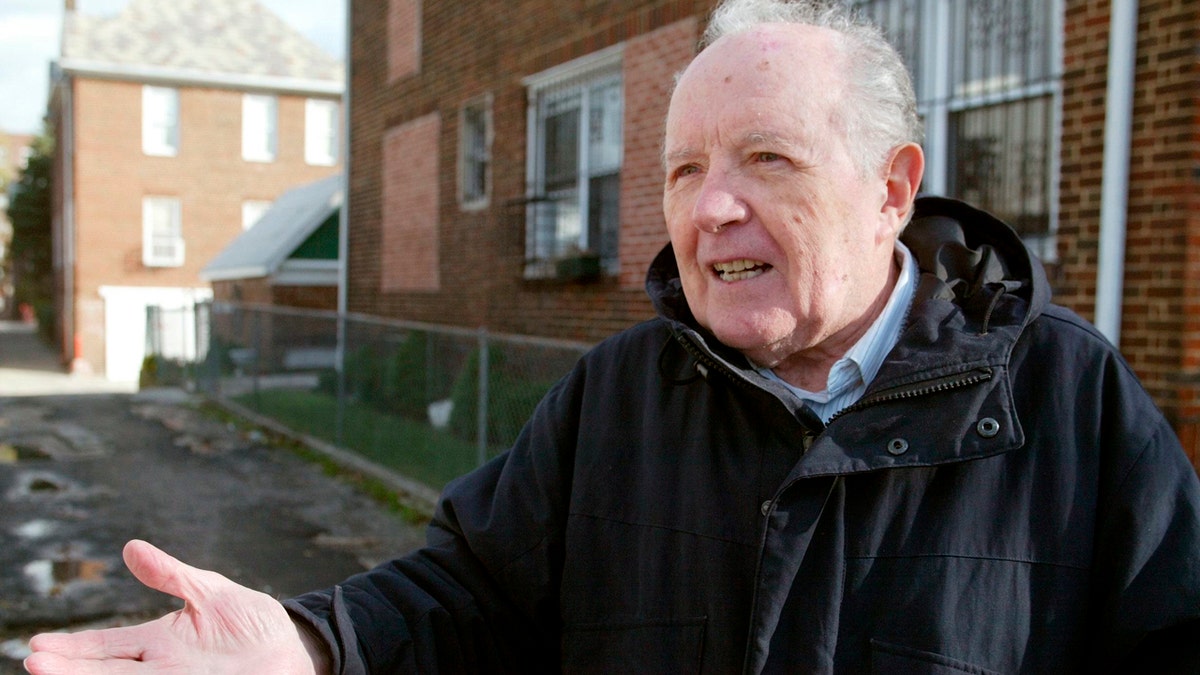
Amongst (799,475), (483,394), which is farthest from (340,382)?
(799,475)

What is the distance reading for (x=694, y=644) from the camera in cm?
168

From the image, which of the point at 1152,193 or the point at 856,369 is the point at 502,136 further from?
the point at 856,369

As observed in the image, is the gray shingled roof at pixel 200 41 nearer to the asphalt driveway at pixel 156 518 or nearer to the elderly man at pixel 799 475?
the asphalt driveway at pixel 156 518

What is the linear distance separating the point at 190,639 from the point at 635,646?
71 cm

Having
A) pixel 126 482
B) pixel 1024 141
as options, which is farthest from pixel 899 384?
pixel 126 482

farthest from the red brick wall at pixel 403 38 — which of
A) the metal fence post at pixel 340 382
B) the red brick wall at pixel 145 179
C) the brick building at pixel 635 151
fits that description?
the red brick wall at pixel 145 179

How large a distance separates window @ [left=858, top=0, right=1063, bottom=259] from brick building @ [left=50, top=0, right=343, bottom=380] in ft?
73.2

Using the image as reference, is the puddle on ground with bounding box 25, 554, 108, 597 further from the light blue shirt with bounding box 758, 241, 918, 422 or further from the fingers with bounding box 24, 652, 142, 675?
the light blue shirt with bounding box 758, 241, 918, 422

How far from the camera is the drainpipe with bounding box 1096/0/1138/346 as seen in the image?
4.84m

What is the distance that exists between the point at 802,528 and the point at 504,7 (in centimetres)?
912

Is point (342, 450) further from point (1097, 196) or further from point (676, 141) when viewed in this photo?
point (676, 141)

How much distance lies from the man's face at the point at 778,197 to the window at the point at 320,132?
28.0 meters

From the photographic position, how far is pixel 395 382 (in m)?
9.04

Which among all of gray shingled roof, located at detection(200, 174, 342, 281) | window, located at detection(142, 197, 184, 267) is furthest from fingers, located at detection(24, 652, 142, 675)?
window, located at detection(142, 197, 184, 267)
